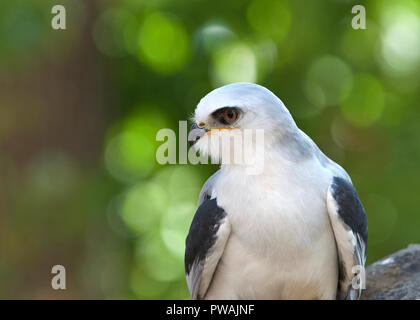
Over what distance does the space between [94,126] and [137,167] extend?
1.01m

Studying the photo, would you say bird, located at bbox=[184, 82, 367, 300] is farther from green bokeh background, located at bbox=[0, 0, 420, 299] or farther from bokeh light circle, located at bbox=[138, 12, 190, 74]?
bokeh light circle, located at bbox=[138, 12, 190, 74]

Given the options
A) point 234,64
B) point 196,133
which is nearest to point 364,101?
point 234,64

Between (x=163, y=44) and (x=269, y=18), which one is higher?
(x=269, y=18)

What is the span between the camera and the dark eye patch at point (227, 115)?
14.0ft

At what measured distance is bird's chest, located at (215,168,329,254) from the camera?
4.20 m

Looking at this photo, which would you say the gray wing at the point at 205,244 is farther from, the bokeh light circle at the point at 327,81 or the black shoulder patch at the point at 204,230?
the bokeh light circle at the point at 327,81

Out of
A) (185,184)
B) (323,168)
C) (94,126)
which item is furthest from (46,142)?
(323,168)

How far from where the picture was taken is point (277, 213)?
421 centimetres

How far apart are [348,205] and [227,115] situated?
1104 mm

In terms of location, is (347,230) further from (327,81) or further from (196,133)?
(327,81)

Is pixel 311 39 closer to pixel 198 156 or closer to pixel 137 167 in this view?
pixel 137 167

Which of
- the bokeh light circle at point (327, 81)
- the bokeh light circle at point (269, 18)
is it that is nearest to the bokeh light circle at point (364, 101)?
the bokeh light circle at point (327, 81)

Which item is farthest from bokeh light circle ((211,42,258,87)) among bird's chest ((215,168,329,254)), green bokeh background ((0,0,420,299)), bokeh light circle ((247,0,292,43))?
bird's chest ((215,168,329,254))

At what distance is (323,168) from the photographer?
4.60 m
